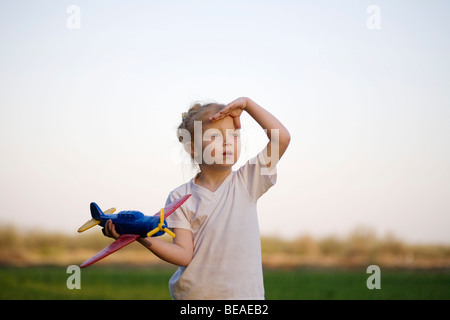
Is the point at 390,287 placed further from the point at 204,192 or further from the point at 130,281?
the point at 204,192

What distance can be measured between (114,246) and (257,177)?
0.98m

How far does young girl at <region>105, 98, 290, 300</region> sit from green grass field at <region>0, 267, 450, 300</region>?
14.2 ft

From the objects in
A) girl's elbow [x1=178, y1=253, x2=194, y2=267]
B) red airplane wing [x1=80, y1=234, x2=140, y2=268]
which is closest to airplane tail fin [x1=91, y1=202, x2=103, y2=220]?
red airplane wing [x1=80, y1=234, x2=140, y2=268]

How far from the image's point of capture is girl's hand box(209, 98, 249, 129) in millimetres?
3127

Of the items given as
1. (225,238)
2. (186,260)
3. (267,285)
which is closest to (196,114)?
(225,238)

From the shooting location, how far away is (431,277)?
30.0ft

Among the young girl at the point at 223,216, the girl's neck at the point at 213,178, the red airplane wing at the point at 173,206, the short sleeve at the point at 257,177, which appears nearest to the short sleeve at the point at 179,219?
the young girl at the point at 223,216

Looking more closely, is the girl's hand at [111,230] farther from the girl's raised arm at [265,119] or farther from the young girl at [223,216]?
the girl's raised arm at [265,119]

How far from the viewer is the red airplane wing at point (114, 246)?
2.83 m

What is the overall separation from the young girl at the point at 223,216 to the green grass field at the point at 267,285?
14.2ft

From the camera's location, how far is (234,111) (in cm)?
320

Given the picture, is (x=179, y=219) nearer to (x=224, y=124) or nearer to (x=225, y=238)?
(x=225, y=238)
